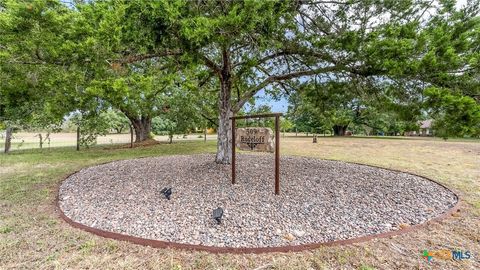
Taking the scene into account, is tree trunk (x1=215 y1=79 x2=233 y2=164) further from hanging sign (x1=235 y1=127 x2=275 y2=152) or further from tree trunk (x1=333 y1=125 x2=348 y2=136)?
tree trunk (x1=333 y1=125 x2=348 y2=136)

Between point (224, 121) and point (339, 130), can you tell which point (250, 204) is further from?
point (339, 130)

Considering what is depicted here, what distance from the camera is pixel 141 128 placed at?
51.3 feet

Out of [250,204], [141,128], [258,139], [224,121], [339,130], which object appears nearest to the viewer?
[250,204]

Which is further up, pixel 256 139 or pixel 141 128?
pixel 141 128

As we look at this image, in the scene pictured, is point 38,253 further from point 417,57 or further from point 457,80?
point 457,80

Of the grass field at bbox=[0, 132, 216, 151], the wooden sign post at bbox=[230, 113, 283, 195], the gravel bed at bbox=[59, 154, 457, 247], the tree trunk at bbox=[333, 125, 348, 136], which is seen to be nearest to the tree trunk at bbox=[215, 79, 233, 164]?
the gravel bed at bbox=[59, 154, 457, 247]

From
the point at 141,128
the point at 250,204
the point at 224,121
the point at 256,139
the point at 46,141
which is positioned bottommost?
the point at 250,204

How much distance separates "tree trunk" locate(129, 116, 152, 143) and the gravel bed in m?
9.73

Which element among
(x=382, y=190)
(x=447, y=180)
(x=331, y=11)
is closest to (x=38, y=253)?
(x=382, y=190)

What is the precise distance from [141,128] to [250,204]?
13458 mm

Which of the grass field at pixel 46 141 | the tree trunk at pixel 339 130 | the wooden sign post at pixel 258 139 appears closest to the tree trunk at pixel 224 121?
the wooden sign post at pixel 258 139

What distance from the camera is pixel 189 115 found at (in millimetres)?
13273

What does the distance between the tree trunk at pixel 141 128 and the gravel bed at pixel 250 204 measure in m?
9.73

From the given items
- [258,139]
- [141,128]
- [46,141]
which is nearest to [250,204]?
[258,139]
